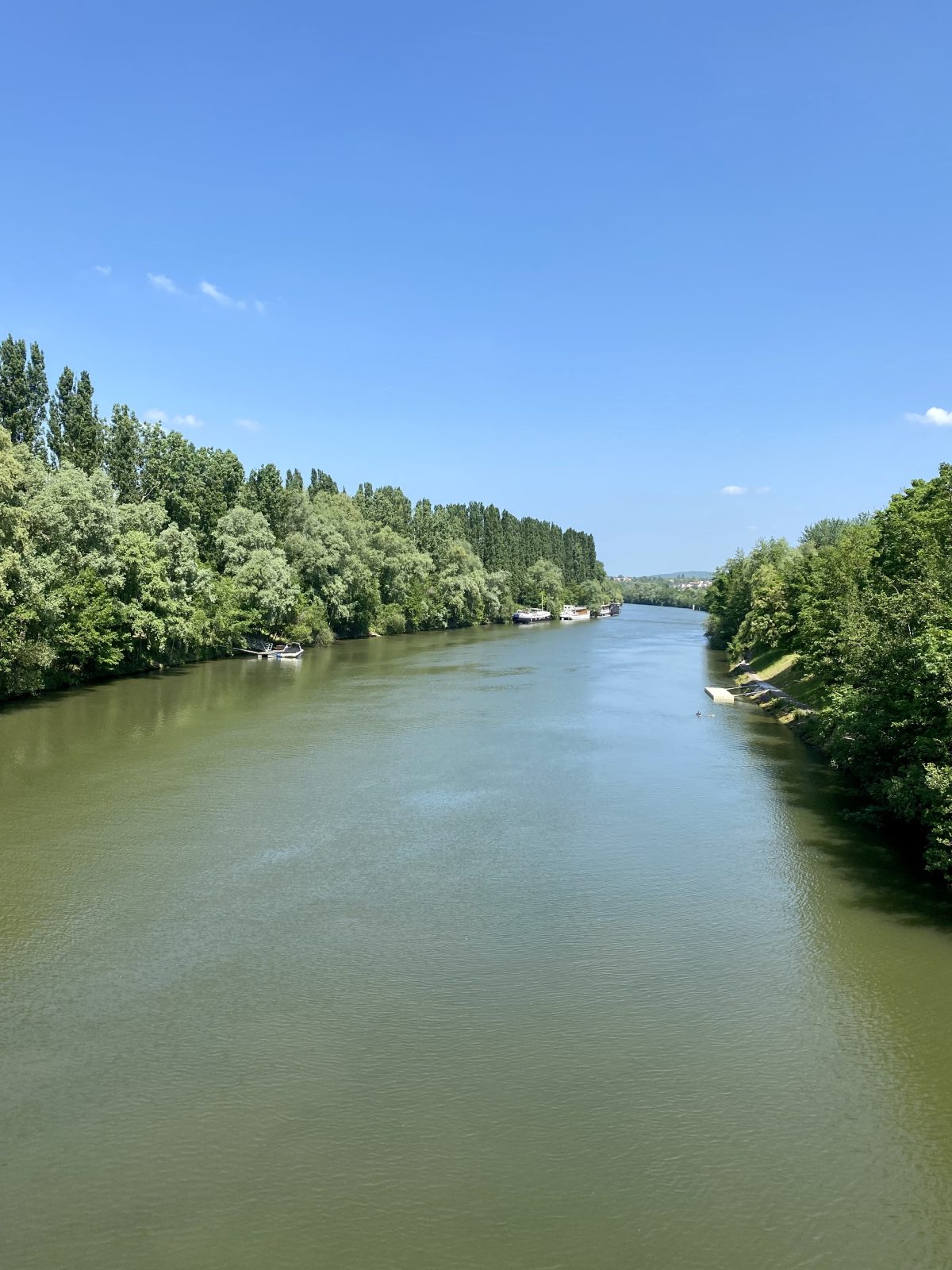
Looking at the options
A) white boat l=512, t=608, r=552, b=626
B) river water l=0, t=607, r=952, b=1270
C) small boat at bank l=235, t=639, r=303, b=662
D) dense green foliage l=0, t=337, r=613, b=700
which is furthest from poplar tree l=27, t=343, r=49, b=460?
white boat l=512, t=608, r=552, b=626

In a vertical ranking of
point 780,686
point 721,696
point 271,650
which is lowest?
point 721,696

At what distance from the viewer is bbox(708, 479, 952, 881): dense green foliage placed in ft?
53.7

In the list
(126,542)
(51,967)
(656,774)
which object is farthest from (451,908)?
(126,542)

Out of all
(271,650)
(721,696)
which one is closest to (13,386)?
(271,650)

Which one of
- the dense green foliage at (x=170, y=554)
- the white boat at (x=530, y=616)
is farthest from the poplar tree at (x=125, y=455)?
the white boat at (x=530, y=616)

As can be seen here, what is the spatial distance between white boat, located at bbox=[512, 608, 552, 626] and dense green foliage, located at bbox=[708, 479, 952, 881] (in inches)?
2548

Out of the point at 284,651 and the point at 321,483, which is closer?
the point at 284,651

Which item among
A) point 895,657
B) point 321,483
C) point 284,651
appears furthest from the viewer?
point 321,483

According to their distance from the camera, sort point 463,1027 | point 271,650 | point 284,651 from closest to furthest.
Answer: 1. point 463,1027
2. point 284,651
3. point 271,650

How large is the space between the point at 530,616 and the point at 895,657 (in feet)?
281

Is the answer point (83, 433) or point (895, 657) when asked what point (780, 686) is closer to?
point (895, 657)

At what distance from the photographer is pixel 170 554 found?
154 ft

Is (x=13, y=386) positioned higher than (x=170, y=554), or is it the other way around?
(x=13, y=386)

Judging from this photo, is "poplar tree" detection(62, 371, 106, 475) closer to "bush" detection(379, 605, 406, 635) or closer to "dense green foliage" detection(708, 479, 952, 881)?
"bush" detection(379, 605, 406, 635)
